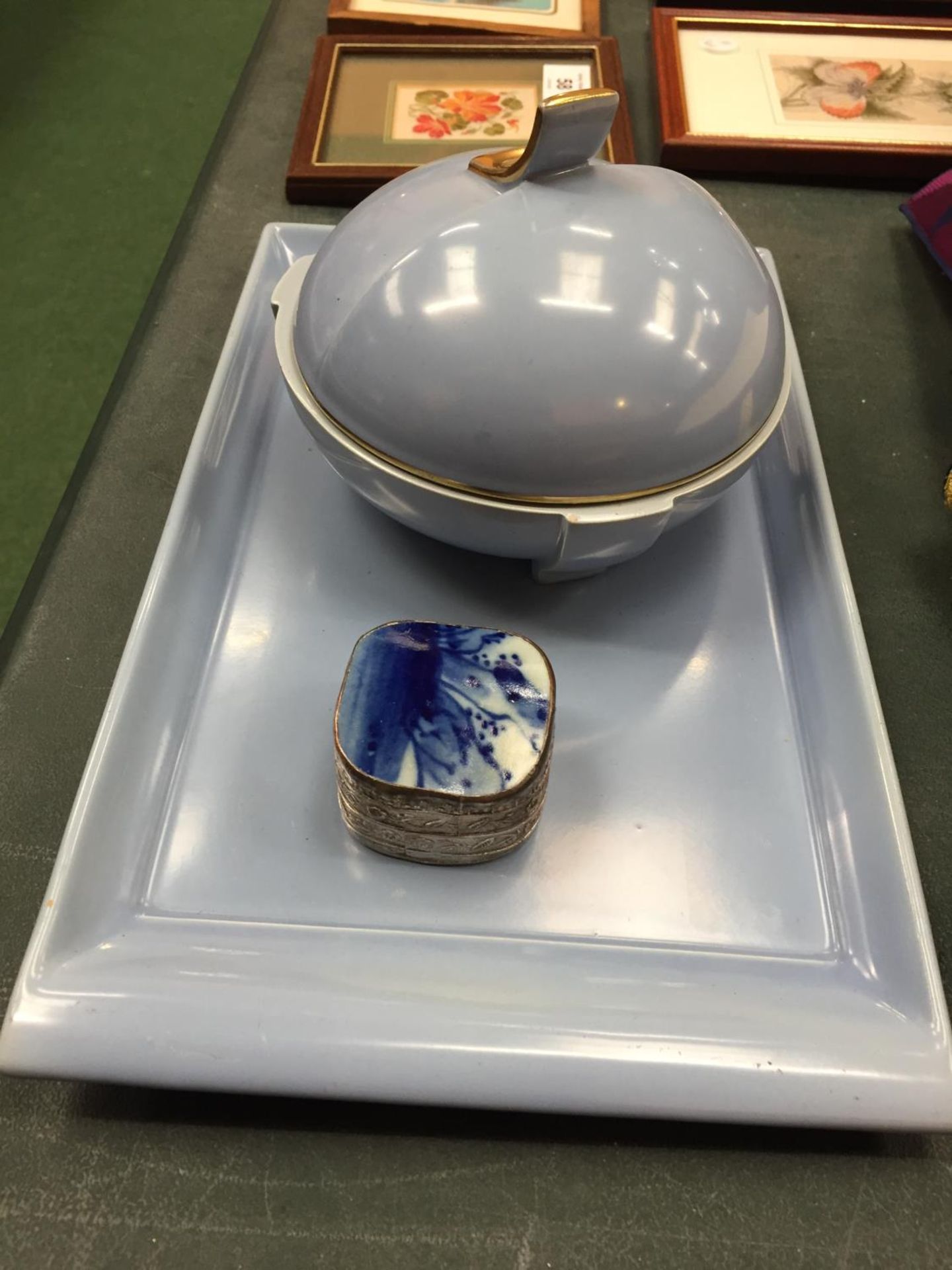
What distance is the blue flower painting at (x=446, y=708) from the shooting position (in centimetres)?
46

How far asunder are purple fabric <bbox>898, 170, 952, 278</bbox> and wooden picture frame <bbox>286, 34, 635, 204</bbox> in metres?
0.31

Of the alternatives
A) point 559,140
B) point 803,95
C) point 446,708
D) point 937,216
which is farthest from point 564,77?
point 446,708

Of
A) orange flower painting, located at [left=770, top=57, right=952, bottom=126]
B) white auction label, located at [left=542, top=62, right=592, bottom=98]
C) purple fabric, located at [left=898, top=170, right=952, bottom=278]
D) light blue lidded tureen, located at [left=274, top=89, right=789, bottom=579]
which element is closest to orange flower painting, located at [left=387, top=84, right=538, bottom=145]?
white auction label, located at [left=542, top=62, right=592, bottom=98]

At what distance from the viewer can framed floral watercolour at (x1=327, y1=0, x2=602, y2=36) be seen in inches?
44.8

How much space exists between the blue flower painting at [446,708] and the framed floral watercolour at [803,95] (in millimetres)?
791

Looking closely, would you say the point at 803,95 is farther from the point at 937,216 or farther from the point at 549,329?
the point at 549,329

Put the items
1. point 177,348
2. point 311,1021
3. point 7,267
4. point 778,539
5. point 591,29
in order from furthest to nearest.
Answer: point 591,29
point 7,267
point 177,348
point 778,539
point 311,1021

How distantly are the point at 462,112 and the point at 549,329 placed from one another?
0.74 meters

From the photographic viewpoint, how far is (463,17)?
3.77 ft

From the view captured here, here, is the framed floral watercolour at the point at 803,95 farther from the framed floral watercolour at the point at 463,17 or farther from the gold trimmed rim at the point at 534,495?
the gold trimmed rim at the point at 534,495

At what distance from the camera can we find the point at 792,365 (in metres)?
0.73

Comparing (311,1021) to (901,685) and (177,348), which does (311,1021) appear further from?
(177,348)

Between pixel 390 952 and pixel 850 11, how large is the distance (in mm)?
1360

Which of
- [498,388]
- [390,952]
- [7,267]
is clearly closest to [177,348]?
[7,267]
